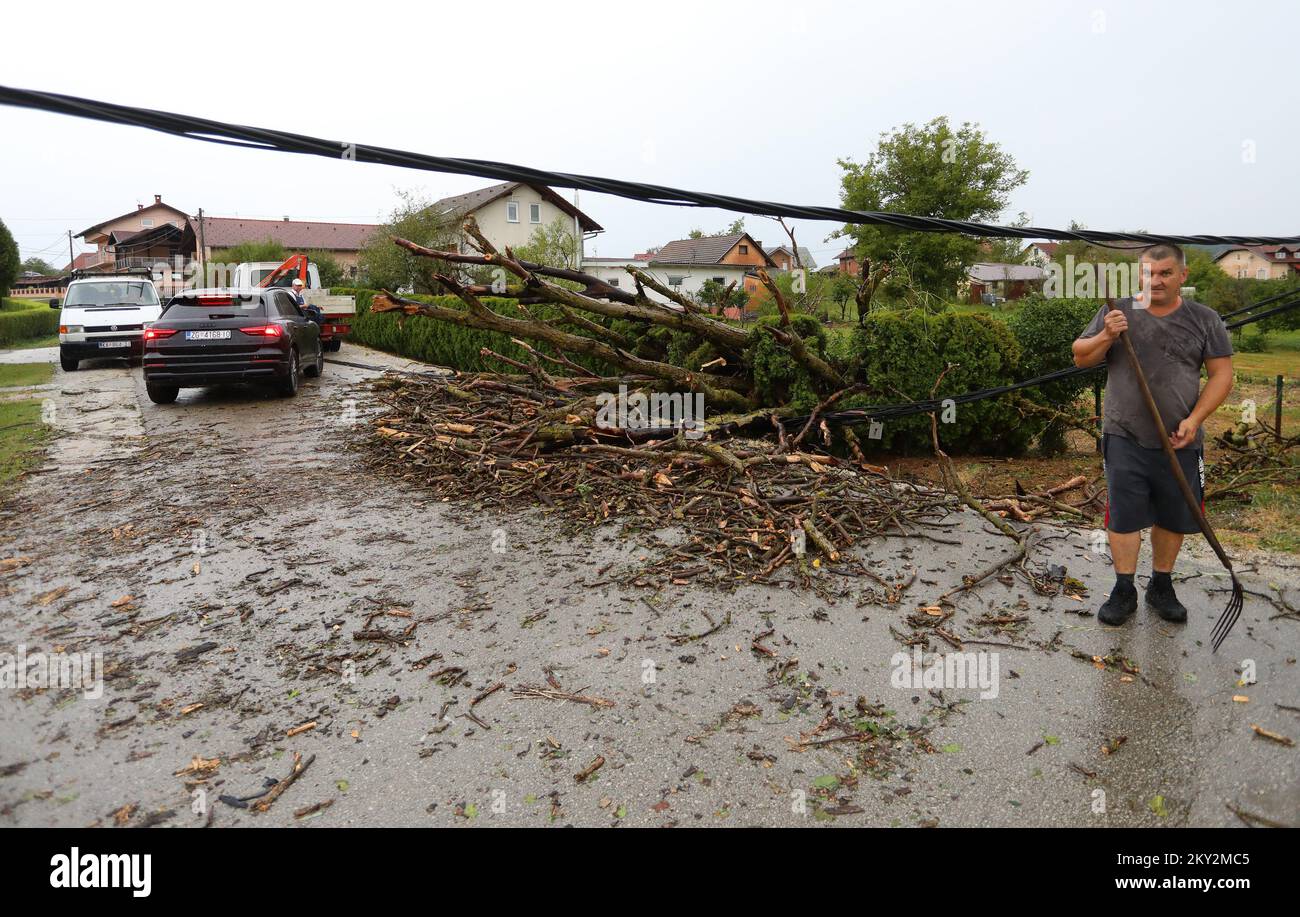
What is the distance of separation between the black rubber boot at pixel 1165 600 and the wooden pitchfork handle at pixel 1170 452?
0.40 meters

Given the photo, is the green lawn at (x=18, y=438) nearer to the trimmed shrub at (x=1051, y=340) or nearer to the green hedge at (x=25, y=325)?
the trimmed shrub at (x=1051, y=340)

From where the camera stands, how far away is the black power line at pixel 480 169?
9.21ft

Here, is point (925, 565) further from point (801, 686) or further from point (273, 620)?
point (273, 620)

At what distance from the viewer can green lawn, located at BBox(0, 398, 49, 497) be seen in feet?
27.7

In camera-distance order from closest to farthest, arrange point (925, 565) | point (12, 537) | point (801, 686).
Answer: point (801, 686), point (925, 565), point (12, 537)

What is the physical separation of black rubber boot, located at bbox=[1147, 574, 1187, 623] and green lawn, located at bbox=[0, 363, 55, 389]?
742 inches

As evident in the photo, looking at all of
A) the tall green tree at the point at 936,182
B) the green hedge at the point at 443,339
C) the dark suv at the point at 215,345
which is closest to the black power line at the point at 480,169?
the green hedge at the point at 443,339

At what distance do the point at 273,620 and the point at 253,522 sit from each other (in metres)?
2.18

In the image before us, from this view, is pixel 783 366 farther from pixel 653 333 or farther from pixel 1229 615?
pixel 1229 615

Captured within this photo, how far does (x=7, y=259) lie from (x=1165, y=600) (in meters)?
48.7

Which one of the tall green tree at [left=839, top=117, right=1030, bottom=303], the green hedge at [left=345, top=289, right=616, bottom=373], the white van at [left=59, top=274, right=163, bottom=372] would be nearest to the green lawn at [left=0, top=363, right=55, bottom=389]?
the white van at [left=59, top=274, right=163, bottom=372]
